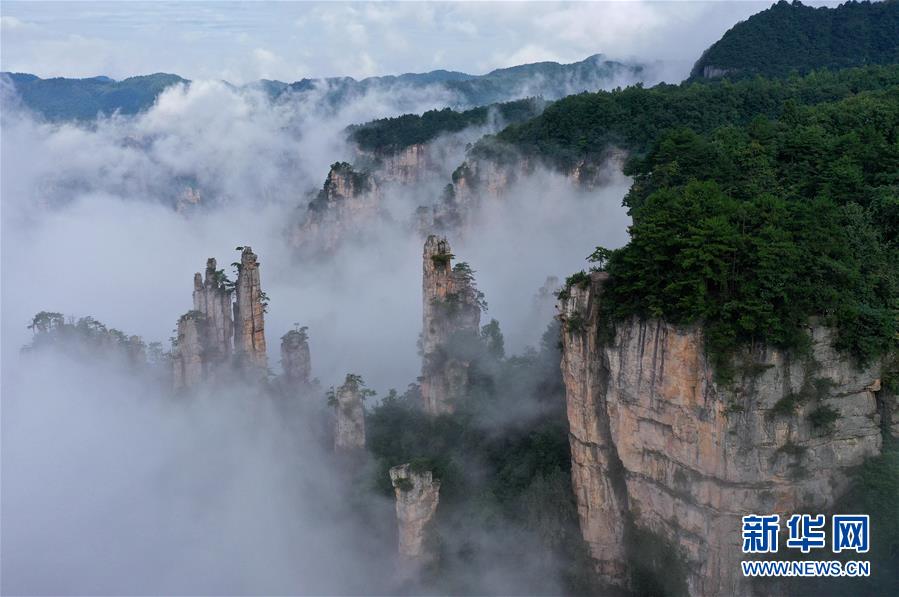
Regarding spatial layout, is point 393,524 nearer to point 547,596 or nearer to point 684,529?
point 547,596

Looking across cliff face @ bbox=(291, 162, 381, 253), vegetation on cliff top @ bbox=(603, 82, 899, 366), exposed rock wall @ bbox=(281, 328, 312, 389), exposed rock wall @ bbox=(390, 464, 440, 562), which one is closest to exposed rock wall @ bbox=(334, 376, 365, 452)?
exposed rock wall @ bbox=(281, 328, 312, 389)

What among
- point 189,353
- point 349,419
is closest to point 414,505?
point 349,419

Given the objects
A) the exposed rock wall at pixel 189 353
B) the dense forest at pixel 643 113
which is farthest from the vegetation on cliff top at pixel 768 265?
the dense forest at pixel 643 113

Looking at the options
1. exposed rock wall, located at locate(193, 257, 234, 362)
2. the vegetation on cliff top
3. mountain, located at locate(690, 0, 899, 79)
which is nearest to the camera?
the vegetation on cliff top

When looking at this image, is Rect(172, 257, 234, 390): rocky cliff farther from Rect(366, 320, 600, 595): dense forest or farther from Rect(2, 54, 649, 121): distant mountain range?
Rect(2, 54, 649, 121): distant mountain range

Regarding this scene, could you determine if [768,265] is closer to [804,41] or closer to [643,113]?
[643,113]

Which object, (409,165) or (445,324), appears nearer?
(445,324)

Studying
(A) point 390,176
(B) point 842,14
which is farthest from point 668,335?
(B) point 842,14
